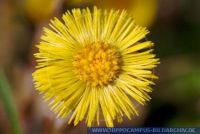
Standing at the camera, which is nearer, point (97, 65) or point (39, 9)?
point (97, 65)

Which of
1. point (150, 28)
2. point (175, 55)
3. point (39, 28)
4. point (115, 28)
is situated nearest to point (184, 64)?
point (175, 55)

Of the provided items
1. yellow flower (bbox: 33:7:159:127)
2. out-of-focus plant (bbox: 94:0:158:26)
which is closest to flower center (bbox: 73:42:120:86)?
yellow flower (bbox: 33:7:159:127)

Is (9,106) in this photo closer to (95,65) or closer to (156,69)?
(95,65)

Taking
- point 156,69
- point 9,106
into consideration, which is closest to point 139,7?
point 156,69

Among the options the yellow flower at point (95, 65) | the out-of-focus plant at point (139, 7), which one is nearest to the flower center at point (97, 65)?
the yellow flower at point (95, 65)

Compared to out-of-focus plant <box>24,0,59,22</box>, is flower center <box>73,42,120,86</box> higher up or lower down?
lower down

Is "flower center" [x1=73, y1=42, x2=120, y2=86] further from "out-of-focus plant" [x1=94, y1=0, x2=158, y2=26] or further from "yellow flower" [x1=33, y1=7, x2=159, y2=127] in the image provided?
"out-of-focus plant" [x1=94, y1=0, x2=158, y2=26]

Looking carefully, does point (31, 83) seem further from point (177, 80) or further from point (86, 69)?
point (177, 80)

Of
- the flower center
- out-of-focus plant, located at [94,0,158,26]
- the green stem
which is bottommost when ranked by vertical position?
the green stem
